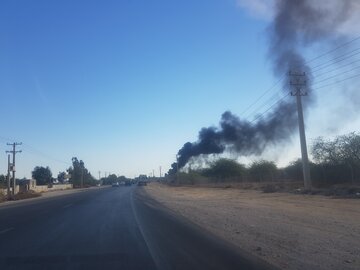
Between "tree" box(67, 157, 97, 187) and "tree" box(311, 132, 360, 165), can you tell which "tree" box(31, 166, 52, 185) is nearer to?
"tree" box(67, 157, 97, 187)

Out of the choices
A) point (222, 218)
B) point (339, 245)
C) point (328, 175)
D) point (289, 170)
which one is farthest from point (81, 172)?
point (339, 245)

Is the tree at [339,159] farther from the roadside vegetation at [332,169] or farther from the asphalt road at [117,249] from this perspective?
the asphalt road at [117,249]

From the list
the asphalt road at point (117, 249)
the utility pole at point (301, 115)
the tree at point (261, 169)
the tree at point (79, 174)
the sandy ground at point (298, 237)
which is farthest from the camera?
the tree at point (79, 174)

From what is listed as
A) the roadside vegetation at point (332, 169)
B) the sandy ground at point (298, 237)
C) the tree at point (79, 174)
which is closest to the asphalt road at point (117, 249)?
the sandy ground at point (298, 237)

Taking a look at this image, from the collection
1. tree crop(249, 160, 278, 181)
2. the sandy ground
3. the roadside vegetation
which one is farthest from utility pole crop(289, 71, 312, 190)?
tree crop(249, 160, 278, 181)

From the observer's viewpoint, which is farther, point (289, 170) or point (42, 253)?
point (289, 170)

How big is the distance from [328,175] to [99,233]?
3973 centimetres

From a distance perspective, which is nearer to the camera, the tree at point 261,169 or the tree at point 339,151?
the tree at point 339,151

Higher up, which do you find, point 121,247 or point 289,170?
point 289,170

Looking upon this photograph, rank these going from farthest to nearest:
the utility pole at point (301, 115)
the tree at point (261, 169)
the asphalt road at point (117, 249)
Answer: the tree at point (261, 169), the utility pole at point (301, 115), the asphalt road at point (117, 249)

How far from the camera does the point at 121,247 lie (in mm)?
13906

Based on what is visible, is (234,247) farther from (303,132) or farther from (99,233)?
(303,132)

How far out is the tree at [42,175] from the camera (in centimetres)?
17531

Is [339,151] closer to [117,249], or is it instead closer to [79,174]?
[117,249]
